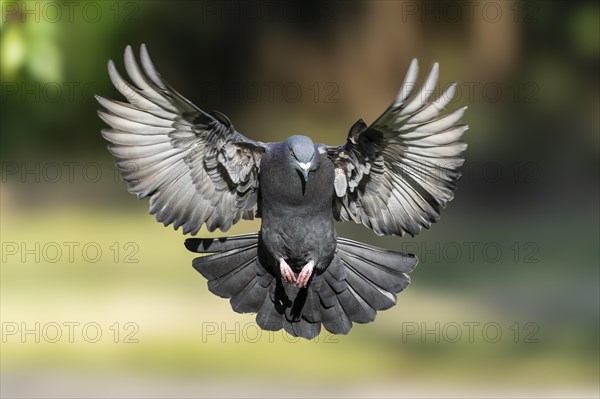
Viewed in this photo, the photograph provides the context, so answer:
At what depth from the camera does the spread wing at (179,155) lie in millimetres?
4211

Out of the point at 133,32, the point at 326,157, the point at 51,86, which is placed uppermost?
the point at 133,32

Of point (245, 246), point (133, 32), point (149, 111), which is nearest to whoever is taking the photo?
point (149, 111)

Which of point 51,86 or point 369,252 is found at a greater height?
point 51,86

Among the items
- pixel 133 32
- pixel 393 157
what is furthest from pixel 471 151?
pixel 393 157

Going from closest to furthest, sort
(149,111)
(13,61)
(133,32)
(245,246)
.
→ 1. (149,111)
2. (245,246)
3. (13,61)
4. (133,32)

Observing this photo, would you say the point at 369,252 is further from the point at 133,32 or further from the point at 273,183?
the point at 133,32

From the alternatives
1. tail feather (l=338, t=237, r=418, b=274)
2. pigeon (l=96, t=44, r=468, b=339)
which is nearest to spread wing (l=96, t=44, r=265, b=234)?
pigeon (l=96, t=44, r=468, b=339)

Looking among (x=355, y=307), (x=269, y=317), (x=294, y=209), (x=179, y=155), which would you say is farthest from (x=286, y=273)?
(x=179, y=155)

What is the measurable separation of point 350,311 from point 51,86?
5266 mm

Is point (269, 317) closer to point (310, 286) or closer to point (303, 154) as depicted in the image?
point (310, 286)

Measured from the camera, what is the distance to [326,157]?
436cm

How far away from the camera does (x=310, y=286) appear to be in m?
4.67

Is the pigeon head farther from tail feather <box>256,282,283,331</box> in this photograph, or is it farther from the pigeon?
tail feather <box>256,282,283,331</box>

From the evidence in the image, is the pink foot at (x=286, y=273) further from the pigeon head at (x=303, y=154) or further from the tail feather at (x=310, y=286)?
the pigeon head at (x=303, y=154)
